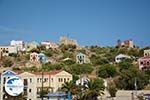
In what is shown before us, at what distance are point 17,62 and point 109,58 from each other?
28092mm

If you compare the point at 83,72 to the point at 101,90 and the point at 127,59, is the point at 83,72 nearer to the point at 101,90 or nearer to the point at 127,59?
the point at 127,59

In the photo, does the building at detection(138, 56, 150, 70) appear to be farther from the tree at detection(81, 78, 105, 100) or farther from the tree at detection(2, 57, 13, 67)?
the tree at detection(2, 57, 13, 67)

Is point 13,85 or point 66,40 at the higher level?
point 66,40

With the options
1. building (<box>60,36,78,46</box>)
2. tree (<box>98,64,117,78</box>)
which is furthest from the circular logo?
building (<box>60,36,78,46</box>)

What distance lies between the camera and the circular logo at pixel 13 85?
Answer: 3853cm

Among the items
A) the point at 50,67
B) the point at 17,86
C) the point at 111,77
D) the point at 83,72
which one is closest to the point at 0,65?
the point at 50,67

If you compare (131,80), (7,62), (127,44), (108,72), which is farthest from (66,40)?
(131,80)

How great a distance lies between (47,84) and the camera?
6512 centimetres

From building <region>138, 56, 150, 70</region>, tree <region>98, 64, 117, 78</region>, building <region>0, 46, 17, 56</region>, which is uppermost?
building <region>0, 46, 17, 56</region>

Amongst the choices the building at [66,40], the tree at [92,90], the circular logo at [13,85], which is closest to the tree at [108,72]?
the tree at [92,90]

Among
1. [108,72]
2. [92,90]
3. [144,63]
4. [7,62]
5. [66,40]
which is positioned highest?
[66,40]

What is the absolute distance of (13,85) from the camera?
128 feet

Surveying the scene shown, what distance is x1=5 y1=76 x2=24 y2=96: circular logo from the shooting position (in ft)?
126

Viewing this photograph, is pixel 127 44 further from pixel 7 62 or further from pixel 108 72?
pixel 108 72
